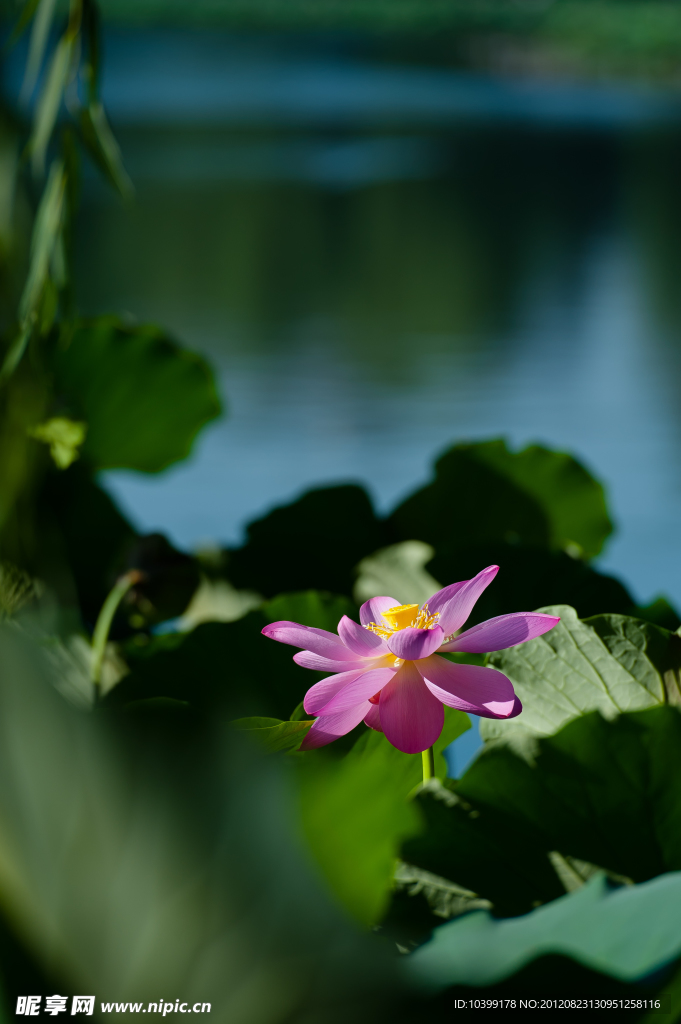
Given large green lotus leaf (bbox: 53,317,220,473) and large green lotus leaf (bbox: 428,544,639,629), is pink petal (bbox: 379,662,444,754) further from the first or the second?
large green lotus leaf (bbox: 53,317,220,473)

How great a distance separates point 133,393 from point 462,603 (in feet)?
1.02

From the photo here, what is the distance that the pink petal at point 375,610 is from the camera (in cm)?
22

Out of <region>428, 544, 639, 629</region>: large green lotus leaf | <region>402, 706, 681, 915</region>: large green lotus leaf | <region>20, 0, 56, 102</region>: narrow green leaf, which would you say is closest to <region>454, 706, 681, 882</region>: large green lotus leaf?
<region>402, 706, 681, 915</region>: large green lotus leaf

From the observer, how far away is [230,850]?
0.10 metres

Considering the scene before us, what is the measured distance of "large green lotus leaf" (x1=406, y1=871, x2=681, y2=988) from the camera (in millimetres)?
138

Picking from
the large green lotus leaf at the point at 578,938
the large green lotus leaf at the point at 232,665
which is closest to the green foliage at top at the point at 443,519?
the large green lotus leaf at the point at 232,665

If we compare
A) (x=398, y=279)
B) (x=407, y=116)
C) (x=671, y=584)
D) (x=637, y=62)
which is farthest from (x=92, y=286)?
(x=407, y=116)

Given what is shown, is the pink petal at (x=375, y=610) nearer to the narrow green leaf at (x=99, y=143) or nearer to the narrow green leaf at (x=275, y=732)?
the narrow green leaf at (x=275, y=732)

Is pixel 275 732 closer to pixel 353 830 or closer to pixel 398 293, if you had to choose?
pixel 353 830

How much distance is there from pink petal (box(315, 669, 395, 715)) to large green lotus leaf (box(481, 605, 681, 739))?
44mm

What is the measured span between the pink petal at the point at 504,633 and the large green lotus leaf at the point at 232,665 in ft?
0.31

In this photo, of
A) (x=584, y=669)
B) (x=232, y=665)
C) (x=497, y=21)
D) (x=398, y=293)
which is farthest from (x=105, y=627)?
(x=497, y=21)

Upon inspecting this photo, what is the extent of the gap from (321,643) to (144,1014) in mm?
95

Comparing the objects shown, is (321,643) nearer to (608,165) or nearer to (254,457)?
(254,457)
